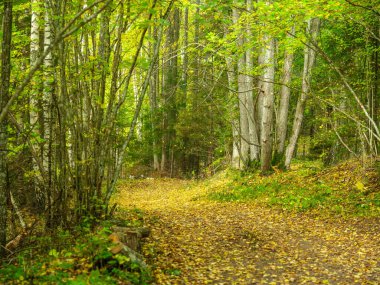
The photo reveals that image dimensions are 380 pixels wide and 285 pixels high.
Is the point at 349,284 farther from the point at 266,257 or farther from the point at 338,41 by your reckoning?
the point at 338,41

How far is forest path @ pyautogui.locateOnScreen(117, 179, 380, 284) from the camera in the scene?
19.6 feet

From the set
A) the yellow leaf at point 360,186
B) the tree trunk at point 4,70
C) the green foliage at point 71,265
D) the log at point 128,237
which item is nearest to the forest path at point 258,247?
the log at point 128,237

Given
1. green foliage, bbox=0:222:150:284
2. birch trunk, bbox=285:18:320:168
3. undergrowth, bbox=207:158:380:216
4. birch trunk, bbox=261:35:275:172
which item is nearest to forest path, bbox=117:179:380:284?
undergrowth, bbox=207:158:380:216

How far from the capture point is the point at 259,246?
757cm

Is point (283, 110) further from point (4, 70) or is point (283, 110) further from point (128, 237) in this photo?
point (4, 70)

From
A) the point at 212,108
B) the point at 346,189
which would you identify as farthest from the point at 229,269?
the point at 212,108

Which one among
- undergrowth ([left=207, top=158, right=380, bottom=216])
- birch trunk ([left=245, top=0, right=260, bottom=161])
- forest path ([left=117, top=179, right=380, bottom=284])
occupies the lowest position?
forest path ([left=117, top=179, right=380, bottom=284])

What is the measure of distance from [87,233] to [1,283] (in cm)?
207

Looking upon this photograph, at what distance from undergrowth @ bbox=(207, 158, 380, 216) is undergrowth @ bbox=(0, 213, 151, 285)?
A: 638 centimetres

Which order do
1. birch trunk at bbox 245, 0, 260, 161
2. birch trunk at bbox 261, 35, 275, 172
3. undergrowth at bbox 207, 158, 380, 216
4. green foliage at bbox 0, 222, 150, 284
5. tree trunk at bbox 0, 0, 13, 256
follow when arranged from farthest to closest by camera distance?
birch trunk at bbox 245, 0, 260, 161, birch trunk at bbox 261, 35, 275, 172, undergrowth at bbox 207, 158, 380, 216, tree trunk at bbox 0, 0, 13, 256, green foliage at bbox 0, 222, 150, 284

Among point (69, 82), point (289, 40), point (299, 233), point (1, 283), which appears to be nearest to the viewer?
point (1, 283)

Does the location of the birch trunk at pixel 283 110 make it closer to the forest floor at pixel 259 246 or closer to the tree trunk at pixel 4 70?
the forest floor at pixel 259 246

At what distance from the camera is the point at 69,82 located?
6.51 meters

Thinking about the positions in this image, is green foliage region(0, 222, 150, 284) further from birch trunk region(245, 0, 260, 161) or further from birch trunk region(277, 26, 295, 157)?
birch trunk region(277, 26, 295, 157)
